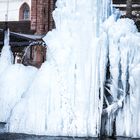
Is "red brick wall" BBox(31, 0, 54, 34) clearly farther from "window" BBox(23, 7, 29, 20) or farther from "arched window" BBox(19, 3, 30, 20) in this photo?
"arched window" BBox(19, 3, 30, 20)

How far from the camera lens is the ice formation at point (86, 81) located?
34.5 feet

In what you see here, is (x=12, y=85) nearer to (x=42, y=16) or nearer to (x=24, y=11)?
(x=42, y=16)

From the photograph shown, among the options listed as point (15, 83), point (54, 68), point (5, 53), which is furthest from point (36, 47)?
point (54, 68)

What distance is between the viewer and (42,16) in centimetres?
2073

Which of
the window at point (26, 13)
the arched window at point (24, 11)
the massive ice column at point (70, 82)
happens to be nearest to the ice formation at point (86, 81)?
the massive ice column at point (70, 82)

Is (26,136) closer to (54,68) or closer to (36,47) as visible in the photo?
(54,68)

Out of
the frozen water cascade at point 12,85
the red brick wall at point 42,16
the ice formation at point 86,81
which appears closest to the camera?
the ice formation at point 86,81

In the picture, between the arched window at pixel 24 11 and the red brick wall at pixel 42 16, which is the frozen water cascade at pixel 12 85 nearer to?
the red brick wall at pixel 42 16

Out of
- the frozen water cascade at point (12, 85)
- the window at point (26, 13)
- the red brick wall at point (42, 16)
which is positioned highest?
the window at point (26, 13)

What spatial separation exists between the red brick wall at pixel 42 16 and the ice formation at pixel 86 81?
9435 millimetres

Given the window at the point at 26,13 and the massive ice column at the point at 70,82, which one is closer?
the massive ice column at the point at 70,82

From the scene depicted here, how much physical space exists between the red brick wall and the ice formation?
371 inches

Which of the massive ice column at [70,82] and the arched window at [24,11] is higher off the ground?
the arched window at [24,11]

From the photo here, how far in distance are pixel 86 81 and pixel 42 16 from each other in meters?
10.6
